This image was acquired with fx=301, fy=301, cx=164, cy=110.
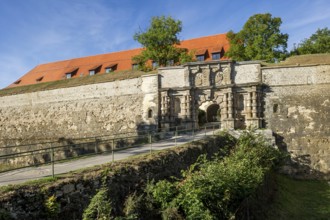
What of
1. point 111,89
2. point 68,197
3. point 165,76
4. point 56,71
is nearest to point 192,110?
point 165,76

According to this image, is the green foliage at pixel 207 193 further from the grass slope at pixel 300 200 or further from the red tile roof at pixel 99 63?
the red tile roof at pixel 99 63

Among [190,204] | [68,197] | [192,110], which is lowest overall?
[190,204]

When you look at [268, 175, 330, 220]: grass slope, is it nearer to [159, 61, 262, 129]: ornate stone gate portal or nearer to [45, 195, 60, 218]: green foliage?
[159, 61, 262, 129]: ornate stone gate portal

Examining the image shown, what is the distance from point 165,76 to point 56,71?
24045 millimetres

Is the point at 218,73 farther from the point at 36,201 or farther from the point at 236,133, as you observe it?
the point at 36,201

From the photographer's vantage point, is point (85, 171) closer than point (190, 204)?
Yes

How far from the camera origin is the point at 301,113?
21.1m

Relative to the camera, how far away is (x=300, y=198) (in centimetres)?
1603

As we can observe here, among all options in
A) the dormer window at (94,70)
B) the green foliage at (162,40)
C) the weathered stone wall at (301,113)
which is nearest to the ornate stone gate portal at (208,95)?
the weathered stone wall at (301,113)

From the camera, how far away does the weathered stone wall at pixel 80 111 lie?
79.2 feet

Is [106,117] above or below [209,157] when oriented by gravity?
above

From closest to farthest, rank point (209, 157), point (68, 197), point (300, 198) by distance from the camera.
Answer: point (68, 197) → point (209, 157) → point (300, 198)

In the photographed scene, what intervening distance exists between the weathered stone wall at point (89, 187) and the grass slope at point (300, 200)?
563 centimetres

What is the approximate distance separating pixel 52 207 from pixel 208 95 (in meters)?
17.7
